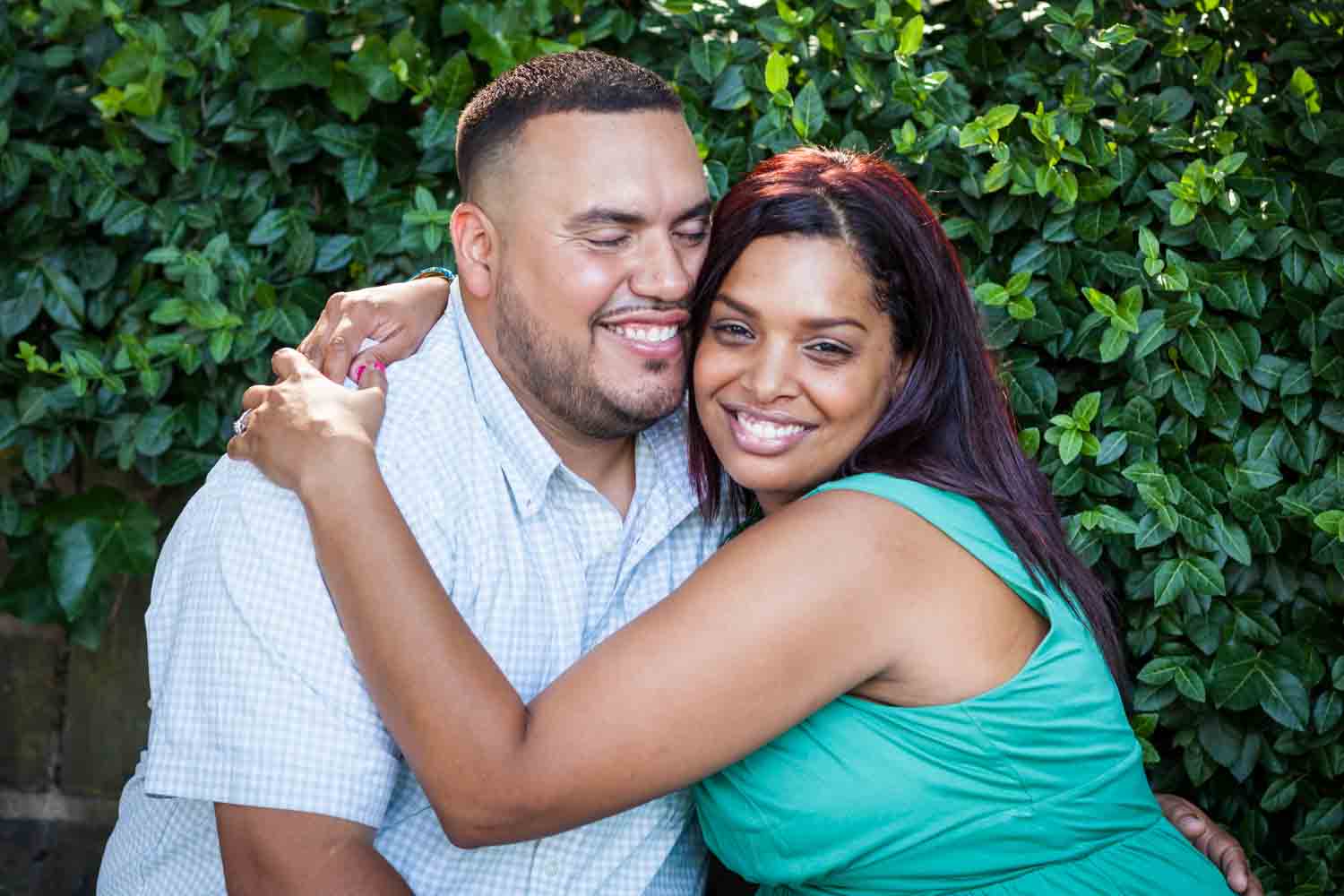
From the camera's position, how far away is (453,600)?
2.23 metres

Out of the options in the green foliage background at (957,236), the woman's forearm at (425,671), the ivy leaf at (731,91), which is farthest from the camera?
the ivy leaf at (731,91)

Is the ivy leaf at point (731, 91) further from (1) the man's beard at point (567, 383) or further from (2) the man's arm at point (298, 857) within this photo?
(2) the man's arm at point (298, 857)

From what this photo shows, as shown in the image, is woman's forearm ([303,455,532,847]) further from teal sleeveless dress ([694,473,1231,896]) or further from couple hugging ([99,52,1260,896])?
teal sleeveless dress ([694,473,1231,896])

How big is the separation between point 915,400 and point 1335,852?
117 centimetres

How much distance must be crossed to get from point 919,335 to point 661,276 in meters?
0.46

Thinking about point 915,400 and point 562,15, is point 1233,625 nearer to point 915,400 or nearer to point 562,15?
point 915,400

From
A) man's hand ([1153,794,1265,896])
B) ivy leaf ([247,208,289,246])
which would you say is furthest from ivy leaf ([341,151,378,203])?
man's hand ([1153,794,1265,896])

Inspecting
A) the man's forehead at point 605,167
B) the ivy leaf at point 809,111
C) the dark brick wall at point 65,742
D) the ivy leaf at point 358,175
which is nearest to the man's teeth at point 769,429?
the man's forehead at point 605,167

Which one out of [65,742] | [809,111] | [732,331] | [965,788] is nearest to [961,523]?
[965,788]

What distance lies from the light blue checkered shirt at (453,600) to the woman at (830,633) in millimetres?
84

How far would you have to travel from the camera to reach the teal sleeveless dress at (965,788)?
6.90 feet

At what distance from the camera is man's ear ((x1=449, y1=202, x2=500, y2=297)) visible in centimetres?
256

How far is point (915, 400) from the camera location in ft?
7.77

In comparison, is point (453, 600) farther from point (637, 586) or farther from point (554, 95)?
point (554, 95)
